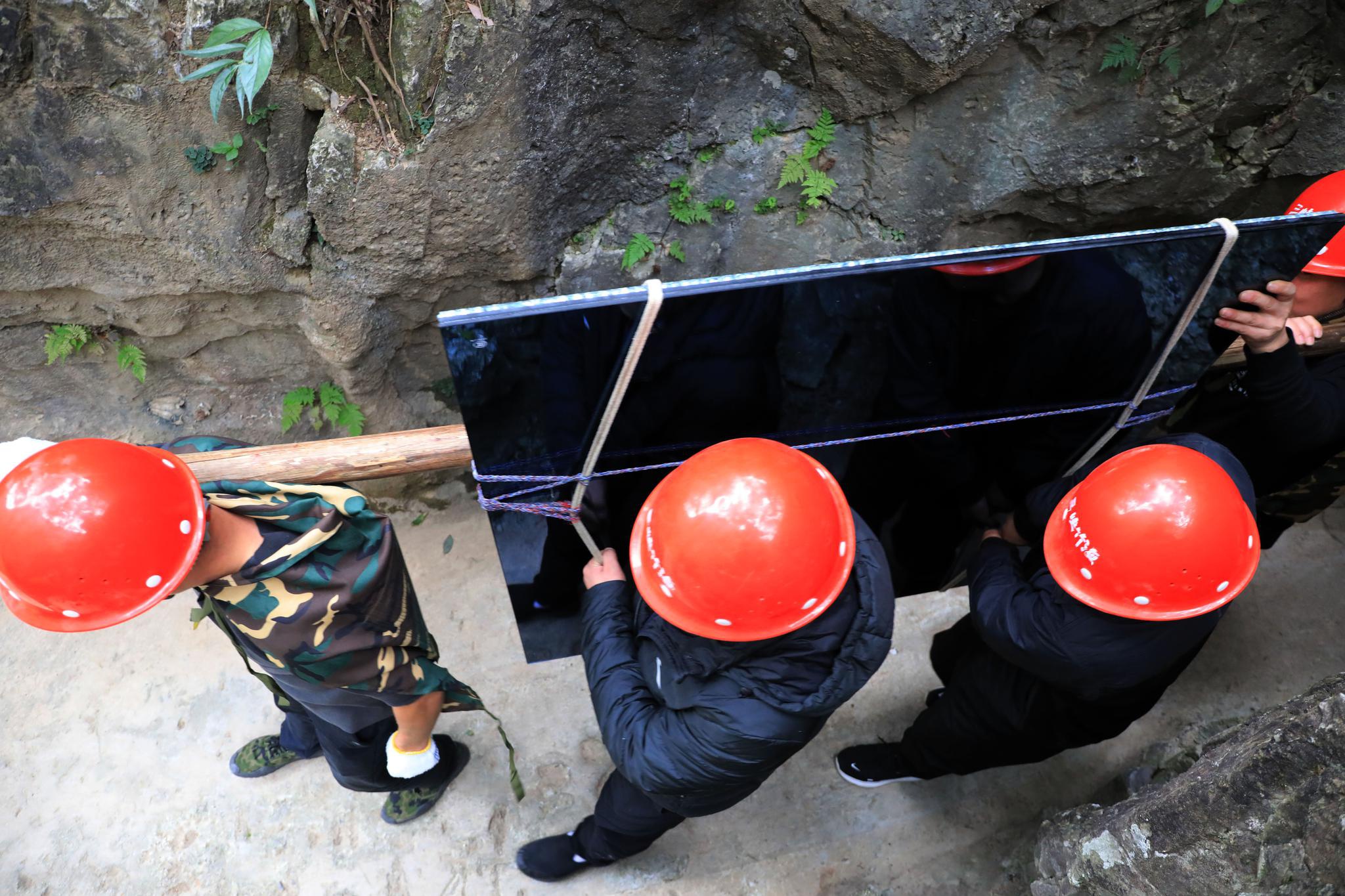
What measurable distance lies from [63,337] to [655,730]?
3.32 meters

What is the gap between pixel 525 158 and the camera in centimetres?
318

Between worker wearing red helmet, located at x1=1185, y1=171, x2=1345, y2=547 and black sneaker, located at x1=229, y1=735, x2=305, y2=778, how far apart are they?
395cm

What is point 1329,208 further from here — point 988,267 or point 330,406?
point 330,406

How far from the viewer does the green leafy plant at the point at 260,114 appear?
117 inches

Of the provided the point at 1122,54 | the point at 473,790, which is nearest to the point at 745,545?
the point at 473,790

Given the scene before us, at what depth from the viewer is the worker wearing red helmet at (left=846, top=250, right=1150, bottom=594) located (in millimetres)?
2256

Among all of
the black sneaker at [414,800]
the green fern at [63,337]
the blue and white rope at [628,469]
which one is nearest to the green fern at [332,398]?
the green fern at [63,337]

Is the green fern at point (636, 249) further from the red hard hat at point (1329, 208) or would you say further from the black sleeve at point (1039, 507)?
the red hard hat at point (1329, 208)

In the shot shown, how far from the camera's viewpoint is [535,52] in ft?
9.72

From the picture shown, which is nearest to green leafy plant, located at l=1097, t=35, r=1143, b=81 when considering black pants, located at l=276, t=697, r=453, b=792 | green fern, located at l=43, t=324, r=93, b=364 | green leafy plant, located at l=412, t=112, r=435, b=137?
green leafy plant, located at l=412, t=112, r=435, b=137

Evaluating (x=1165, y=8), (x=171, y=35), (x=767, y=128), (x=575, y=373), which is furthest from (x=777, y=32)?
(x=171, y=35)

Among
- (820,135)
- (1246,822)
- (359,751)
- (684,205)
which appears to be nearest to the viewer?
(1246,822)

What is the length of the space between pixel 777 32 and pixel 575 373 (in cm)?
209

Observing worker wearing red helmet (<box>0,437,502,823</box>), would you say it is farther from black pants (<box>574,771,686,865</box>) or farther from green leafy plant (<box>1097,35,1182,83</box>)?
green leafy plant (<box>1097,35,1182,83</box>)
